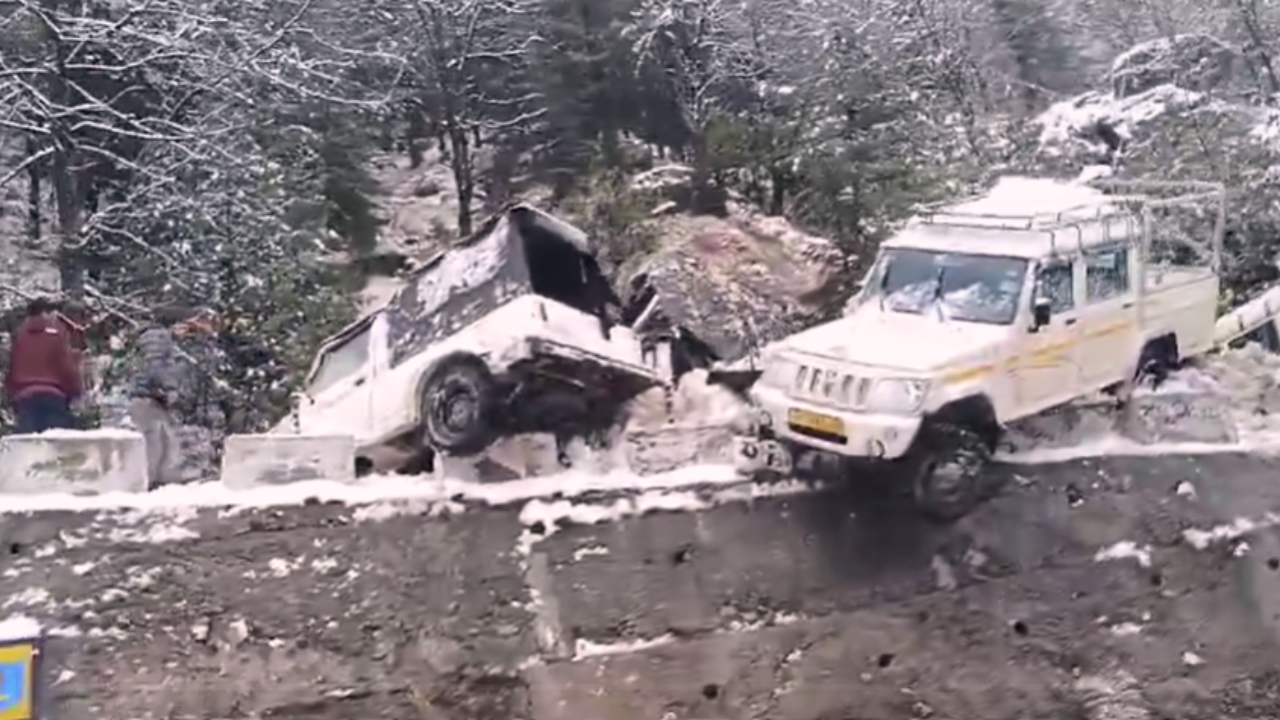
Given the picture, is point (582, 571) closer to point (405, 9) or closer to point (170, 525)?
point (170, 525)

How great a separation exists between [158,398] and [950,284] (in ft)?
11.0

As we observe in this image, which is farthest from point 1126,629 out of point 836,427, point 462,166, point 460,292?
point 462,166

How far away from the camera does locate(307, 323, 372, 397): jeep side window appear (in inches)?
215

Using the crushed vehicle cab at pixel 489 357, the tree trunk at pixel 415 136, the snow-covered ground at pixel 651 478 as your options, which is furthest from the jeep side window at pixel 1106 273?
the tree trunk at pixel 415 136

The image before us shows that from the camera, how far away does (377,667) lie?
16.0ft

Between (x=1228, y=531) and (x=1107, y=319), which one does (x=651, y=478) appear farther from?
(x=1228, y=531)

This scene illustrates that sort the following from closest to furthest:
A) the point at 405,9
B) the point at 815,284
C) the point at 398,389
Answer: the point at 398,389, the point at 815,284, the point at 405,9

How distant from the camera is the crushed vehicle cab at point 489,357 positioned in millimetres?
5117

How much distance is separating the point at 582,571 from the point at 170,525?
1.47m

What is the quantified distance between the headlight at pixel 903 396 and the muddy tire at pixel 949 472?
15cm

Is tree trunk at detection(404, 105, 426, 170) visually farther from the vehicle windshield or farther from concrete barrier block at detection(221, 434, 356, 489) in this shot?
the vehicle windshield

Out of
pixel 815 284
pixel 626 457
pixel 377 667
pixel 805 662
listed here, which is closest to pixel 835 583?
pixel 805 662

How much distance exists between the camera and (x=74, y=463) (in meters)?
4.99

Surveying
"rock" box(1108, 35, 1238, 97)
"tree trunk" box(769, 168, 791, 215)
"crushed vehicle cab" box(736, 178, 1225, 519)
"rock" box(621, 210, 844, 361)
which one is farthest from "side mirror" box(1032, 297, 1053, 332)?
"rock" box(1108, 35, 1238, 97)
